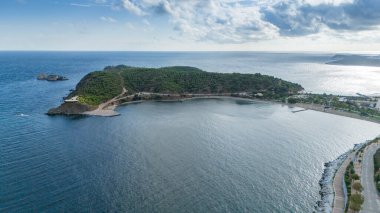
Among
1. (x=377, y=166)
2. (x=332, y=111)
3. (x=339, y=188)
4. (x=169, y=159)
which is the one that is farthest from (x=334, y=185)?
(x=332, y=111)

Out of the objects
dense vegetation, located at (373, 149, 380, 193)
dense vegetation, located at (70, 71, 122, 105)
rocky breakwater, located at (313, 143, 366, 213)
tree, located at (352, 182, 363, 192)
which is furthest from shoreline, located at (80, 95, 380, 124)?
tree, located at (352, 182, 363, 192)

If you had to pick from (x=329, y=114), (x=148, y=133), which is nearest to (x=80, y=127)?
(x=148, y=133)

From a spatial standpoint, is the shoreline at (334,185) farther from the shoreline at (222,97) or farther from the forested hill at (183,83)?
the forested hill at (183,83)

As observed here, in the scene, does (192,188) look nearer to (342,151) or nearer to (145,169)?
(145,169)

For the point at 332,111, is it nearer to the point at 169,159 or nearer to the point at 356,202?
the point at 356,202

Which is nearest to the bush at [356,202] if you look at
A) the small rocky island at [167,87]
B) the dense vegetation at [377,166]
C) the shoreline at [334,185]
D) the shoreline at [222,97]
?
the shoreline at [334,185]

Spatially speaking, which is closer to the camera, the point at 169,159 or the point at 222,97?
the point at 169,159
